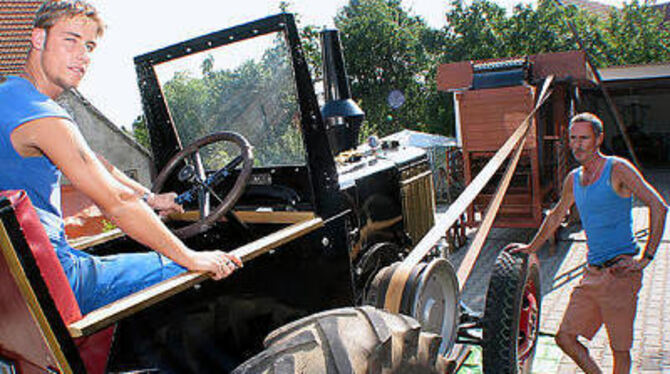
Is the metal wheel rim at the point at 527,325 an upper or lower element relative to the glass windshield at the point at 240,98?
lower

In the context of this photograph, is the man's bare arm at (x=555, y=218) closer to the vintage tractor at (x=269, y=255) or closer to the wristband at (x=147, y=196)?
the vintage tractor at (x=269, y=255)

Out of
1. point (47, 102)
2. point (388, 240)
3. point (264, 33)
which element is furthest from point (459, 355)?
point (47, 102)

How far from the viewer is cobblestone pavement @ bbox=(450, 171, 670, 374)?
4059 millimetres

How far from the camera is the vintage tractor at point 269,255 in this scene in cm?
151

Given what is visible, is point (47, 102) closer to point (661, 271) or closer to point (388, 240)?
point (388, 240)

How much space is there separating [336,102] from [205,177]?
1622mm

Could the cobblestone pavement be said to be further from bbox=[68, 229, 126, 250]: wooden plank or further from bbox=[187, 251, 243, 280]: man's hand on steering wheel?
bbox=[68, 229, 126, 250]: wooden plank

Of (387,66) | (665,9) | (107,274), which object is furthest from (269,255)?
(665,9)

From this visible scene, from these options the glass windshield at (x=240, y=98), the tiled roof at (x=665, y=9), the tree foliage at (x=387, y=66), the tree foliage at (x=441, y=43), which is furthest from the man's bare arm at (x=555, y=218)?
the tiled roof at (x=665, y=9)

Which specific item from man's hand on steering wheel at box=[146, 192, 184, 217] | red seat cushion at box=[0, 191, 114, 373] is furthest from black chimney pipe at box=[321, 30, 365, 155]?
red seat cushion at box=[0, 191, 114, 373]

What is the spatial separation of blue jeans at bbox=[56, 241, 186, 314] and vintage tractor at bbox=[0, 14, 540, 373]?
216 millimetres

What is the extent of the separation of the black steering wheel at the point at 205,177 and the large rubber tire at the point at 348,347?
2.76 ft

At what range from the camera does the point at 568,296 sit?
19.2ft

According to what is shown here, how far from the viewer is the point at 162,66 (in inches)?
122
